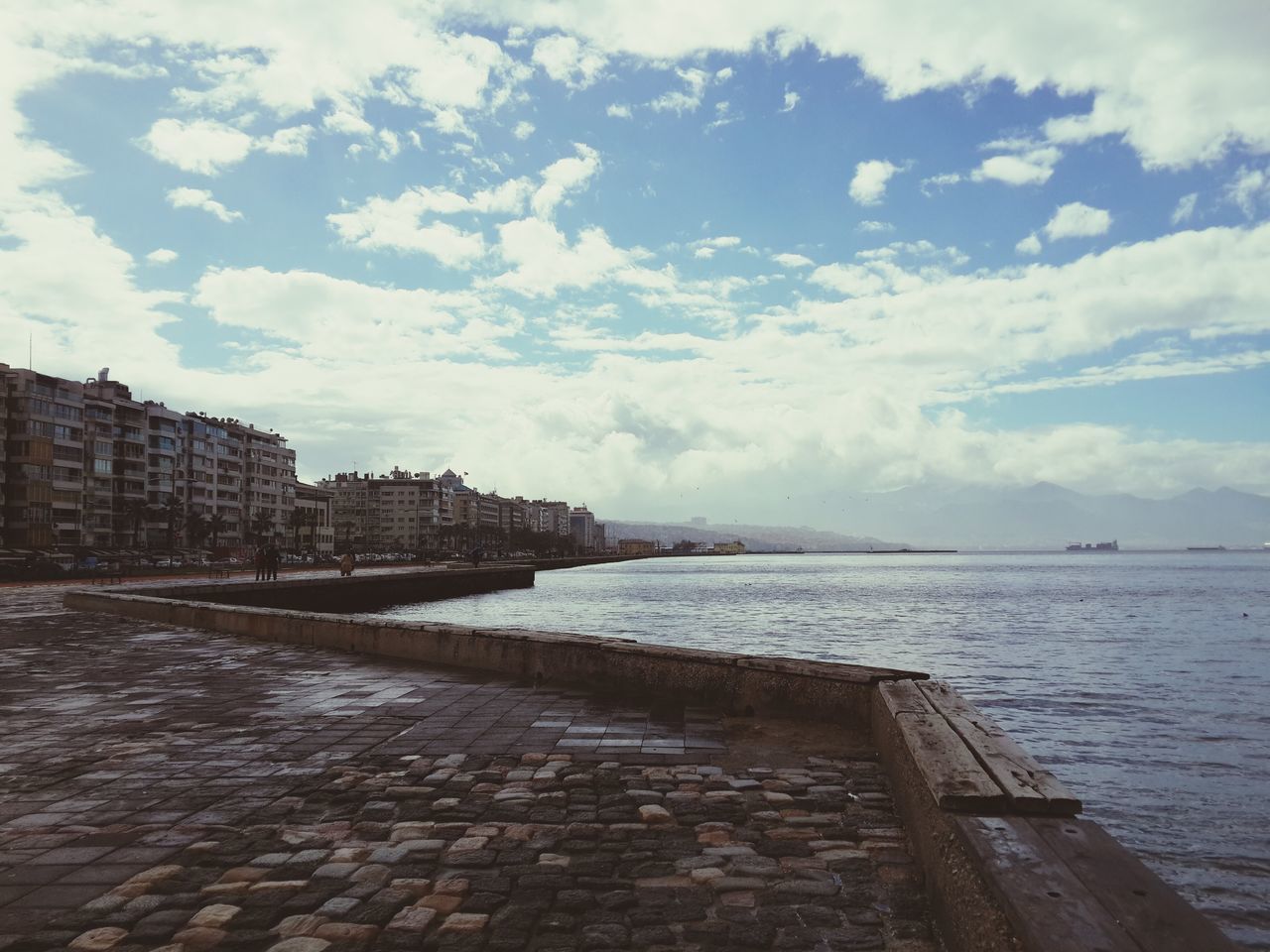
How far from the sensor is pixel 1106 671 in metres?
25.7

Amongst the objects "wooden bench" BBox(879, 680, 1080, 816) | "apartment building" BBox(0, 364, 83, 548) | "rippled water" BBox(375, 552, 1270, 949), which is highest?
"apartment building" BBox(0, 364, 83, 548)

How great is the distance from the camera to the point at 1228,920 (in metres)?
7.16

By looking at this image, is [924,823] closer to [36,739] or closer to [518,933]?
[518,933]

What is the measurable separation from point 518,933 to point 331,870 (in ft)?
3.81

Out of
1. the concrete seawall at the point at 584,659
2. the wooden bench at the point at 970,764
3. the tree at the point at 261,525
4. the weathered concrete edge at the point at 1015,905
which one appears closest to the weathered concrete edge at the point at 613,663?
the concrete seawall at the point at 584,659

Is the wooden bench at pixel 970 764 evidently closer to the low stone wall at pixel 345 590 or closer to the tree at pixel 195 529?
the low stone wall at pixel 345 590

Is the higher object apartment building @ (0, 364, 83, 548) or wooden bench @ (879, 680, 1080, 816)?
apartment building @ (0, 364, 83, 548)

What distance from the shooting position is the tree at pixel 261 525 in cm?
13512

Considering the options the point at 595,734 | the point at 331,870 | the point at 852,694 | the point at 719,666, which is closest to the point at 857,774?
the point at 852,694

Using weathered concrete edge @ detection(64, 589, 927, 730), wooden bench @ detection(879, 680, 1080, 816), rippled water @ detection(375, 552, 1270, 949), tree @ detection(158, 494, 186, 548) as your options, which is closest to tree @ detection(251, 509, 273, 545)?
tree @ detection(158, 494, 186, 548)

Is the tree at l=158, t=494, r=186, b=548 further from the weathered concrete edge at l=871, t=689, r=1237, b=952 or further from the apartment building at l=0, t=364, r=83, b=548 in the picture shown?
the weathered concrete edge at l=871, t=689, r=1237, b=952

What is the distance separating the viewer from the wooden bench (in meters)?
3.65

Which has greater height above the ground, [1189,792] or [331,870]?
[331,870]

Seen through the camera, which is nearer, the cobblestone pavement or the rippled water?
the cobblestone pavement
